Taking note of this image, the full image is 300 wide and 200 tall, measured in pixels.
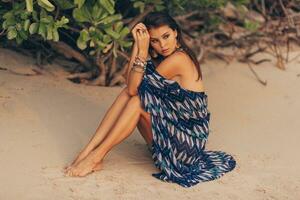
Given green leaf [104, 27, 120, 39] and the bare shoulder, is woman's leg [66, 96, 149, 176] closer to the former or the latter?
the bare shoulder

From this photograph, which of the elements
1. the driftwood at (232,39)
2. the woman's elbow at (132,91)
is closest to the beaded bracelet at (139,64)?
the woman's elbow at (132,91)

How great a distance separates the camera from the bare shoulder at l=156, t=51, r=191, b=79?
13.1 ft

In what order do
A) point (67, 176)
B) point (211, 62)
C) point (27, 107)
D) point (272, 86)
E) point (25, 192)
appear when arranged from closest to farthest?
point (25, 192) < point (67, 176) < point (27, 107) < point (272, 86) < point (211, 62)

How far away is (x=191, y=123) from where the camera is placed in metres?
4.04

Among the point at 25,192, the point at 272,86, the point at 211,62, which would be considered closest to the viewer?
the point at 25,192

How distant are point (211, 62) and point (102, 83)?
1.33 m

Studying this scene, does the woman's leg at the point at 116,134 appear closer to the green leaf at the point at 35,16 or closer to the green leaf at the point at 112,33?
the green leaf at the point at 112,33

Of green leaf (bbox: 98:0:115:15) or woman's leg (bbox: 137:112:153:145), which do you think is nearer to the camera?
woman's leg (bbox: 137:112:153:145)

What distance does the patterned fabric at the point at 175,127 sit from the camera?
3.92 metres

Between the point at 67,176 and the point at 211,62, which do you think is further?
the point at 211,62

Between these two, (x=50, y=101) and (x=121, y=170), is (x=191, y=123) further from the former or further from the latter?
(x=50, y=101)

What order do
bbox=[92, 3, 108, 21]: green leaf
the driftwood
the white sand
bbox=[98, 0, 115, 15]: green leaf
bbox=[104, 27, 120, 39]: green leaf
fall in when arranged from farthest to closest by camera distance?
the driftwood → bbox=[104, 27, 120, 39]: green leaf → bbox=[92, 3, 108, 21]: green leaf → bbox=[98, 0, 115, 15]: green leaf → the white sand

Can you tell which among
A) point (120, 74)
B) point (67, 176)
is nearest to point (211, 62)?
point (120, 74)

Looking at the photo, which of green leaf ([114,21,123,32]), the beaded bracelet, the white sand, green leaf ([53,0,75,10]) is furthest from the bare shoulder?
green leaf ([53,0,75,10])
